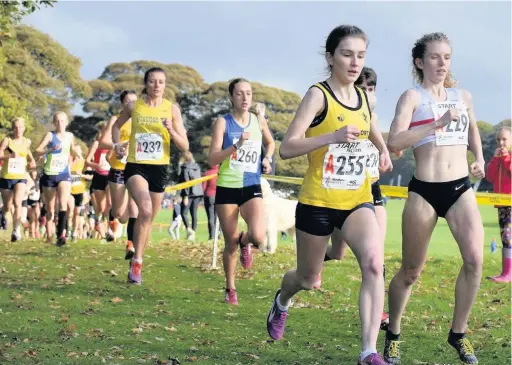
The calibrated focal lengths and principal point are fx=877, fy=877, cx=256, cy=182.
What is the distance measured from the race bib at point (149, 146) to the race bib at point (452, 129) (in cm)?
461

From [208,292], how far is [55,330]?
3284 mm

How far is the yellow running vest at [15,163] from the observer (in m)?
16.3

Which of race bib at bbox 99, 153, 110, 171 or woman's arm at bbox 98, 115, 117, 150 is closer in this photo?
woman's arm at bbox 98, 115, 117, 150

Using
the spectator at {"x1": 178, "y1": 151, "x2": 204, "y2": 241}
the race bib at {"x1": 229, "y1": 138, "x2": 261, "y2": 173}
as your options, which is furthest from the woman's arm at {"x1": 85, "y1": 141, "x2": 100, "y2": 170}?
the race bib at {"x1": 229, "y1": 138, "x2": 261, "y2": 173}

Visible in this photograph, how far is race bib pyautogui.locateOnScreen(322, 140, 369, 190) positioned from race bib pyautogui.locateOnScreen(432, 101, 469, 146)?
80 cm

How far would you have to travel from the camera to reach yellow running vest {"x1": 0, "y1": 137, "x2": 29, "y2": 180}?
642 inches

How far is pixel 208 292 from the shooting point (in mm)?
10859

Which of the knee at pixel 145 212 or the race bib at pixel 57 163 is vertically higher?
the race bib at pixel 57 163

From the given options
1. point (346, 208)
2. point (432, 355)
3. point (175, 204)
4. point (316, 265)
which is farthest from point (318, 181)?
point (175, 204)

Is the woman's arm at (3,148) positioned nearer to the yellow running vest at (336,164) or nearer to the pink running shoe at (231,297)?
the pink running shoe at (231,297)

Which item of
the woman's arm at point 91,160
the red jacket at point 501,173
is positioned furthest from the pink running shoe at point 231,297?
the woman's arm at point 91,160

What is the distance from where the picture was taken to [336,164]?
229 inches

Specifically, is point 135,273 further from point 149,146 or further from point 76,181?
point 76,181

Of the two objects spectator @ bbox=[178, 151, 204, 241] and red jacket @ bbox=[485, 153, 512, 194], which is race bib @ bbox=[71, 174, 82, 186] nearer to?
spectator @ bbox=[178, 151, 204, 241]
